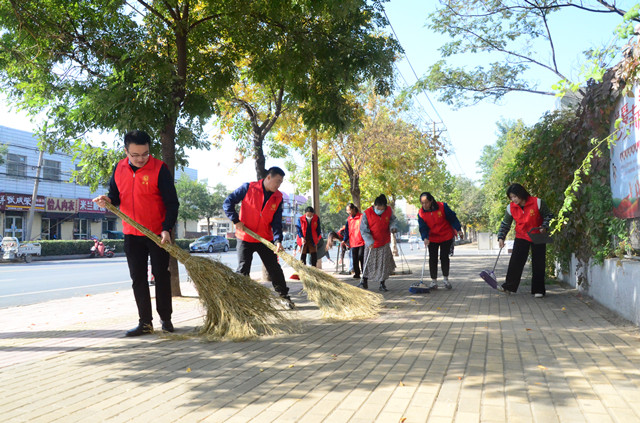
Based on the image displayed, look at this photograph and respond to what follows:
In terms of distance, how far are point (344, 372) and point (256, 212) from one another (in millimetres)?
3485

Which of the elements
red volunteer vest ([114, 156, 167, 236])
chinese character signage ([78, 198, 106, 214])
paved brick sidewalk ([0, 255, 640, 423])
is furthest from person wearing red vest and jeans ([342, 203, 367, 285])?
chinese character signage ([78, 198, 106, 214])

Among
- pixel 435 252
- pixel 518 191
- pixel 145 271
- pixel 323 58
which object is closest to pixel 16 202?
pixel 323 58

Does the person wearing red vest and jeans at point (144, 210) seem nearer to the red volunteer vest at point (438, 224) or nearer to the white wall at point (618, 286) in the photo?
the white wall at point (618, 286)

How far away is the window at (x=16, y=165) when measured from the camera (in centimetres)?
3862

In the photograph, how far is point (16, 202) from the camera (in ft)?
123

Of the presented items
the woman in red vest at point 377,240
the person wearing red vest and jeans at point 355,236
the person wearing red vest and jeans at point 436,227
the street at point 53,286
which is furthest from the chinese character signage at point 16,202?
the person wearing red vest and jeans at point 436,227

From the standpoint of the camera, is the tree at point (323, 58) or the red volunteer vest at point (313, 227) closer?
the tree at point (323, 58)

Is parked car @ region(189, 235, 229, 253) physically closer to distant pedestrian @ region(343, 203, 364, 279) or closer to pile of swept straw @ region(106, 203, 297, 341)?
distant pedestrian @ region(343, 203, 364, 279)

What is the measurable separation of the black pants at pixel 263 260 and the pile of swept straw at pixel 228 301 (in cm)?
123

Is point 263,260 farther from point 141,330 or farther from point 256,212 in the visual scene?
point 141,330

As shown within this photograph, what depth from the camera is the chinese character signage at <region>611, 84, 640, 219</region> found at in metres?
6.08

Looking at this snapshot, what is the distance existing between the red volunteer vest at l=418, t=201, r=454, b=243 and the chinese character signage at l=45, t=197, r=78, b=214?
123 ft

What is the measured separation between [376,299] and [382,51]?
4.59 m

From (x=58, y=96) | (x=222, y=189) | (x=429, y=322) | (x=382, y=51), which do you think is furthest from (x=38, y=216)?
(x=429, y=322)
